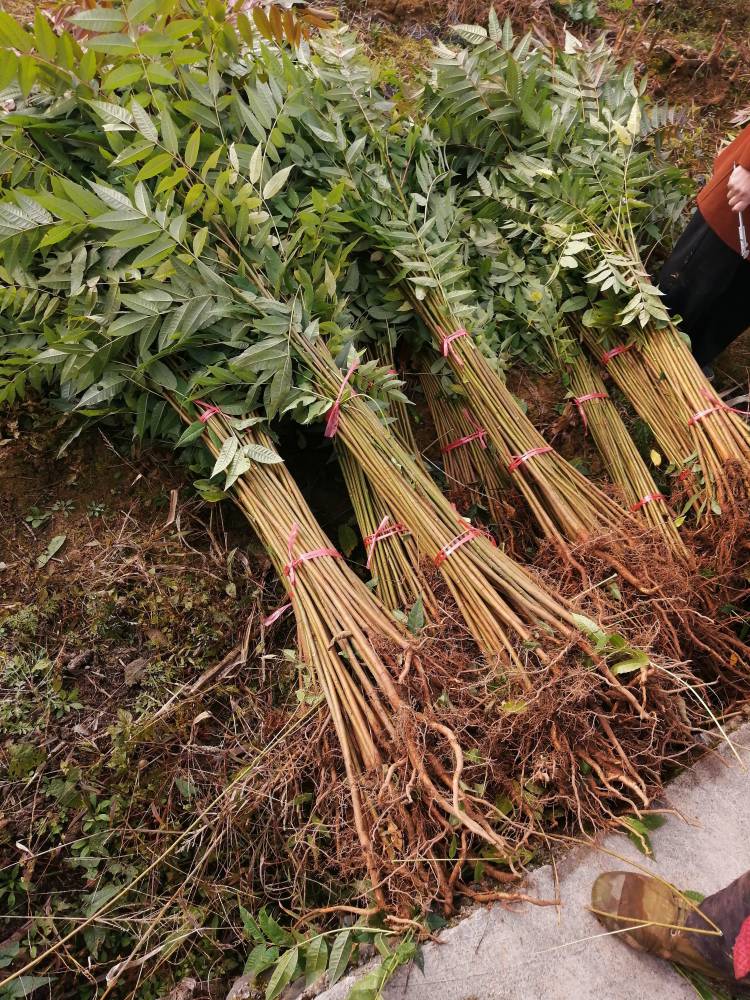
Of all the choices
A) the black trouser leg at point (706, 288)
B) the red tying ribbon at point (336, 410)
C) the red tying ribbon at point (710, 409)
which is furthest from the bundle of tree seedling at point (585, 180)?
the red tying ribbon at point (336, 410)

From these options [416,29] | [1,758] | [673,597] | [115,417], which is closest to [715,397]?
[673,597]

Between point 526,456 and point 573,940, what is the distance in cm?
138

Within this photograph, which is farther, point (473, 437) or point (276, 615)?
point (473, 437)

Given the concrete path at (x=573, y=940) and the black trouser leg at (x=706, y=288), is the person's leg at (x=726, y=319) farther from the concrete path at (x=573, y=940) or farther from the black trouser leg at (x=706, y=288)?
the concrete path at (x=573, y=940)

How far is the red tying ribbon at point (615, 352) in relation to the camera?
2.53 metres

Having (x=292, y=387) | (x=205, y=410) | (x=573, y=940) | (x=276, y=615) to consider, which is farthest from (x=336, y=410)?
(x=573, y=940)

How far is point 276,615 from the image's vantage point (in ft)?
6.78

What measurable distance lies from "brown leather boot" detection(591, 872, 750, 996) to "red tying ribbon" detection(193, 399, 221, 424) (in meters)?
1.67

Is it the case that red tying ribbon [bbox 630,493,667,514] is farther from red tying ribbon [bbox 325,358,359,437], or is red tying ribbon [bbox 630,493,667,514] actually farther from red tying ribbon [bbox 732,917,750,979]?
red tying ribbon [bbox 732,917,750,979]

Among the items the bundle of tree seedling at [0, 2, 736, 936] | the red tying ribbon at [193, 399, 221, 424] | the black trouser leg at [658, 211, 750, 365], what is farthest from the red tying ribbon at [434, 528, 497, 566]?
the black trouser leg at [658, 211, 750, 365]

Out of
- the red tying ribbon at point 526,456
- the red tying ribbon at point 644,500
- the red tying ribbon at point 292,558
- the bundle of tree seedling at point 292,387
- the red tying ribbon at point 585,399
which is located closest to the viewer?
the bundle of tree seedling at point 292,387

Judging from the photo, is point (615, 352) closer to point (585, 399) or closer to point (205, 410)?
point (585, 399)

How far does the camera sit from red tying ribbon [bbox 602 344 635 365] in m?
2.53

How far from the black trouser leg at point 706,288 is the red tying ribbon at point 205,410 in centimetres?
184
